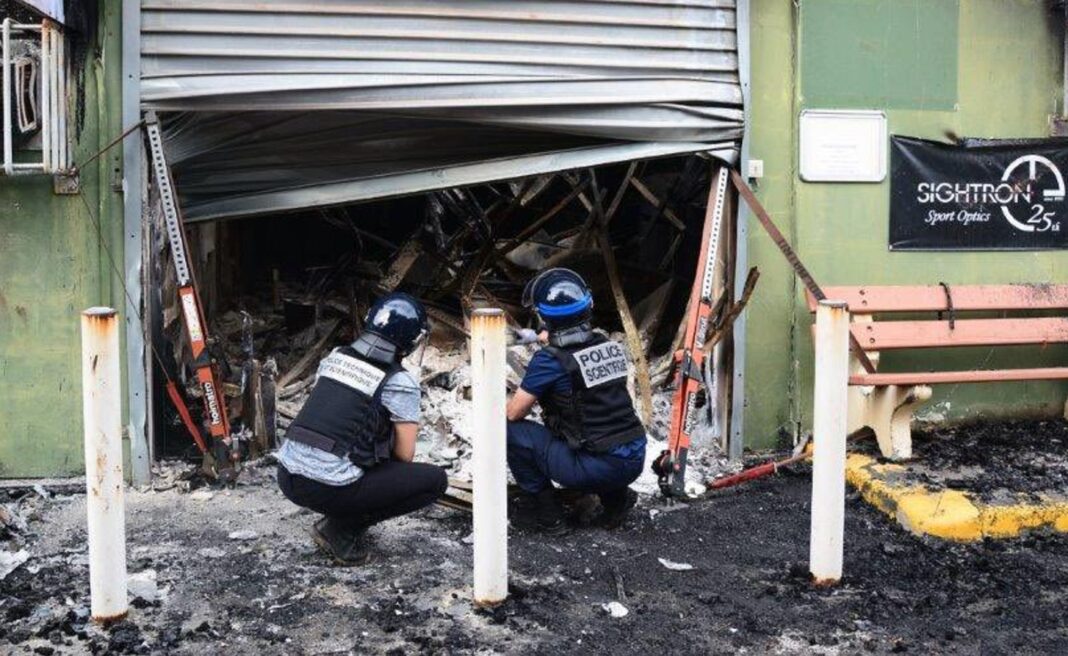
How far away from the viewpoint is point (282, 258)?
35.7 feet

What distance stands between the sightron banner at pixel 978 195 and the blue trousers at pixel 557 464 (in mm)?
2962

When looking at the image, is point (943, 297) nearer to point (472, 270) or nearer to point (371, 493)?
point (472, 270)

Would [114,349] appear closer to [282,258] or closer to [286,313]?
[286,313]

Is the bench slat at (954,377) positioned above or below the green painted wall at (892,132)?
below

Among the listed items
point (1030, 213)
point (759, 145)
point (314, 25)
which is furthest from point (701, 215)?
point (314, 25)

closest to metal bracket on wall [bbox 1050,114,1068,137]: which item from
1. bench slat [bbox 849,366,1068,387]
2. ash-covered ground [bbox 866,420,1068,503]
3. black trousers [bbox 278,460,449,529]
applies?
bench slat [bbox 849,366,1068,387]

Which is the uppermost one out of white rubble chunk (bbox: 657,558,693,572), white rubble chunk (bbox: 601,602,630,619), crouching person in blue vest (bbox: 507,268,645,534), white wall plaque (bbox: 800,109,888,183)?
white wall plaque (bbox: 800,109,888,183)

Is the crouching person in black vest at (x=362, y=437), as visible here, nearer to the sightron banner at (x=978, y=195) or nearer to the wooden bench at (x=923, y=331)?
the wooden bench at (x=923, y=331)

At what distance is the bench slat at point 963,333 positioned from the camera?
23.3 feet

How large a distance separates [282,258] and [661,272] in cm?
404

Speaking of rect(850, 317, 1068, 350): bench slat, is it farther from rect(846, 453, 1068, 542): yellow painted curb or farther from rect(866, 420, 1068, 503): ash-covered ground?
rect(846, 453, 1068, 542): yellow painted curb

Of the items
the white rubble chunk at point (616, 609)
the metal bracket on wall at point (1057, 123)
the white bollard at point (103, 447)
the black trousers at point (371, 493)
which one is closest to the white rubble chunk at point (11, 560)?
the white bollard at point (103, 447)

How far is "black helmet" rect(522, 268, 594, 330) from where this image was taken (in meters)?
5.54

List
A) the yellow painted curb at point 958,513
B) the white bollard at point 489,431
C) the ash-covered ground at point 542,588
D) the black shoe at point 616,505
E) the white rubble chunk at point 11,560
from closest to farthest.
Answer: the ash-covered ground at point 542,588 < the white bollard at point 489,431 < the white rubble chunk at point 11,560 < the yellow painted curb at point 958,513 < the black shoe at point 616,505
